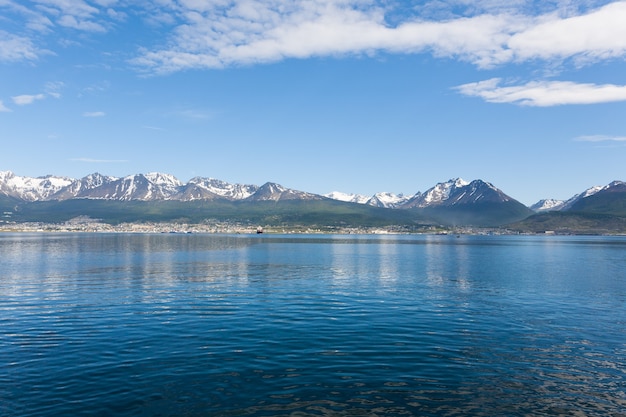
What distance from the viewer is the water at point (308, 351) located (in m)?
24.2

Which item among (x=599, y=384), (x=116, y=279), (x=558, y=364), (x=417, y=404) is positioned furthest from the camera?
(x=116, y=279)

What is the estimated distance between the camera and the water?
79.3 ft

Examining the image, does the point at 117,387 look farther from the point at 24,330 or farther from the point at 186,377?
the point at 24,330

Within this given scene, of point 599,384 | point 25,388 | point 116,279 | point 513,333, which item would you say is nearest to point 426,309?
point 513,333

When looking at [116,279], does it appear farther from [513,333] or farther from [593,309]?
[593,309]

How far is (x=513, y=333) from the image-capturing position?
1620 inches

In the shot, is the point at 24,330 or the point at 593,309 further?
the point at 593,309

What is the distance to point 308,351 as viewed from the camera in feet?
111

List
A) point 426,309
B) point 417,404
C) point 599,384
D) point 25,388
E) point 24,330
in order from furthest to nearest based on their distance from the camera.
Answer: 1. point 426,309
2. point 24,330
3. point 599,384
4. point 25,388
5. point 417,404

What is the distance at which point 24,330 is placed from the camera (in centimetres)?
4056

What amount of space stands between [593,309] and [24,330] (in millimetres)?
65645

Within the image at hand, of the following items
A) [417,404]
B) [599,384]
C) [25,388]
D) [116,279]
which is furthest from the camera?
[116,279]

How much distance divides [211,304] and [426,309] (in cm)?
2763

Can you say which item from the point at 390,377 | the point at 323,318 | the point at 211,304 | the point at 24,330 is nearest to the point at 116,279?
the point at 211,304
